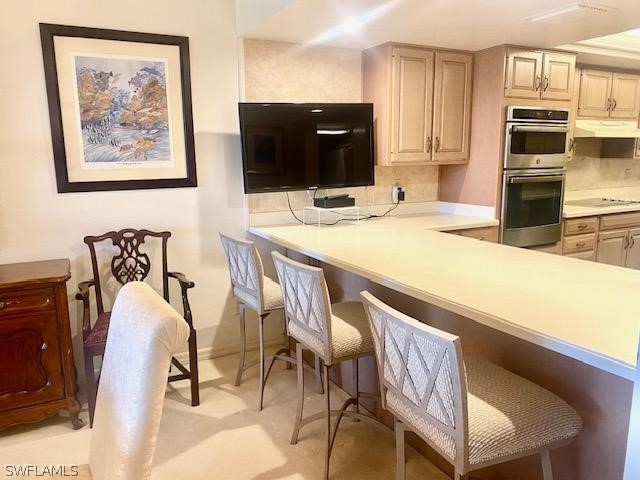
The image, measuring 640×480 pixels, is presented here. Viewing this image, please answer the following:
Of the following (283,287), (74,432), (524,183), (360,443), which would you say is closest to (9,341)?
(74,432)

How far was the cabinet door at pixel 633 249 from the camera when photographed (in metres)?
4.34

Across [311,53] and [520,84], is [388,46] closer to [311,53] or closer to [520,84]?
[311,53]

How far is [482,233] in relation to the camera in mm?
3600

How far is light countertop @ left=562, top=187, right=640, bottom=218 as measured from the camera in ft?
13.2

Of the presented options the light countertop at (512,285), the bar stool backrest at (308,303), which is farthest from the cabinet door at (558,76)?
the bar stool backrest at (308,303)

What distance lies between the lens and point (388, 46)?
3.28 metres

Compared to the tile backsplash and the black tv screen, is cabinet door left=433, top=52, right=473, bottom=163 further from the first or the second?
the black tv screen

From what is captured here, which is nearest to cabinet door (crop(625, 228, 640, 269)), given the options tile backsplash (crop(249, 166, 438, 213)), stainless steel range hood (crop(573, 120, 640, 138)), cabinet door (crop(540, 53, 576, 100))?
stainless steel range hood (crop(573, 120, 640, 138))

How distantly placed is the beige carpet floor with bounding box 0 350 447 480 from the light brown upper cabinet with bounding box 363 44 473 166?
185cm

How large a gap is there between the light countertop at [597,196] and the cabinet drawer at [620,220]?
0.04 meters

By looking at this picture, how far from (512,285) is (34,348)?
7.58 ft

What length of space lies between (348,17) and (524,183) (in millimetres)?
1946

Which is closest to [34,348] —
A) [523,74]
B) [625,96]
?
[523,74]

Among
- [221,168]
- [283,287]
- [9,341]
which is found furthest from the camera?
[221,168]
